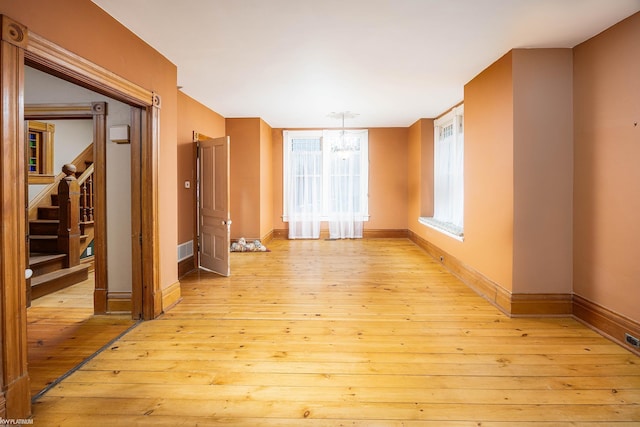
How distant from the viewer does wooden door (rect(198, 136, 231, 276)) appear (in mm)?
5309

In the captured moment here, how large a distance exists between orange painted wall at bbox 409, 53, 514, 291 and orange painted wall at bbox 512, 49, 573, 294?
0.29ft

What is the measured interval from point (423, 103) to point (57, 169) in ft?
23.9

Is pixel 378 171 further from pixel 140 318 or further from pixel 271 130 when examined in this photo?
pixel 140 318

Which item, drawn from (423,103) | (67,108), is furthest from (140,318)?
(423,103)

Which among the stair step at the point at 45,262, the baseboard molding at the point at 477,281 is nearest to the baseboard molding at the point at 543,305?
the baseboard molding at the point at 477,281

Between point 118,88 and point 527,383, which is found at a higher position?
point 118,88

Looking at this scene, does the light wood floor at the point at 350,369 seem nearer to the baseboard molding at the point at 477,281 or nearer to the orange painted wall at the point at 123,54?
the baseboard molding at the point at 477,281

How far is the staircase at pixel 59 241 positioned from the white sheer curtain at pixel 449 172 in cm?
601

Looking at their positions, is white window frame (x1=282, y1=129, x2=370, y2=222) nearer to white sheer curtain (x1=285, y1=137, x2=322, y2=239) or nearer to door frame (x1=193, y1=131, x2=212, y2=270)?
white sheer curtain (x1=285, y1=137, x2=322, y2=239)

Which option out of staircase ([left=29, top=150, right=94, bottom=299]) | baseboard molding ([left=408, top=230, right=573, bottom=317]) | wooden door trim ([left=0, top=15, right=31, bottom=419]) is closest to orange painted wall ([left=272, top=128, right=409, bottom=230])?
staircase ([left=29, top=150, right=94, bottom=299])

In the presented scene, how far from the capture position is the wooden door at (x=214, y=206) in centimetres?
531

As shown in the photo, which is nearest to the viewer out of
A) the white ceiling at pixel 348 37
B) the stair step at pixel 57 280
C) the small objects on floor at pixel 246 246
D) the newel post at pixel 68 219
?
the white ceiling at pixel 348 37

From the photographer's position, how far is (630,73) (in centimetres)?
299

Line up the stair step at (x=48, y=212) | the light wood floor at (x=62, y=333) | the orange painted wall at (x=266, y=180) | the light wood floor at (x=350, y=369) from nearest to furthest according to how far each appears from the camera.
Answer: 1. the light wood floor at (x=350, y=369)
2. the light wood floor at (x=62, y=333)
3. the stair step at (x=48, y=212)
4. the orange painted wall at (x=266, y=180)
